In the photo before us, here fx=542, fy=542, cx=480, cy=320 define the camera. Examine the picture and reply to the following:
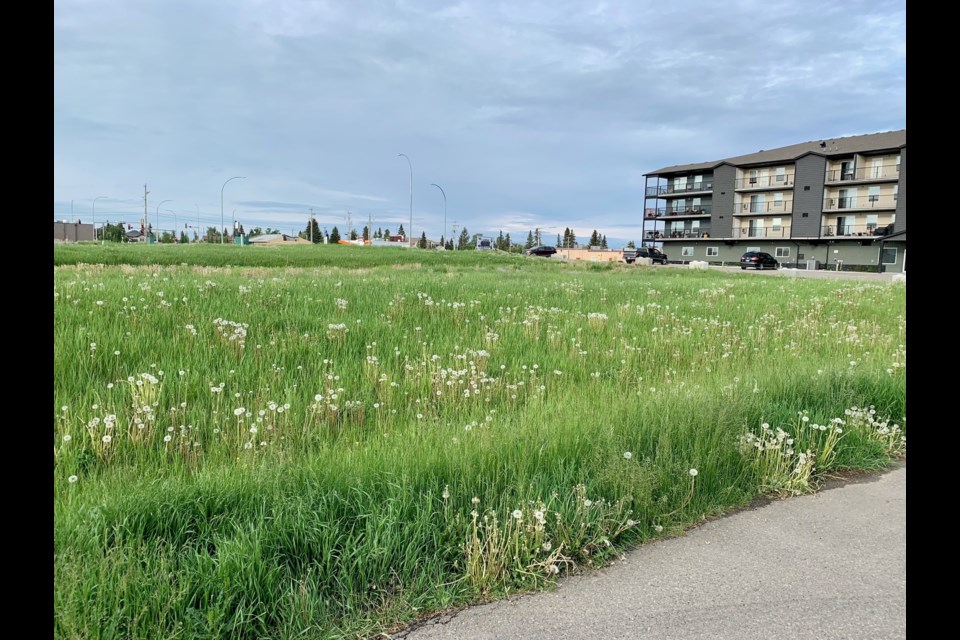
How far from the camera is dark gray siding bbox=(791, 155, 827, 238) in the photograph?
220 ft

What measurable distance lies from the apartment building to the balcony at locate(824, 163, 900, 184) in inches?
3.9

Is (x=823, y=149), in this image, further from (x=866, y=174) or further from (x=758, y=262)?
(x=758, y=262)

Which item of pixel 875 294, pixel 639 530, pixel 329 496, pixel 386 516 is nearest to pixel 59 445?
pixel 329 496

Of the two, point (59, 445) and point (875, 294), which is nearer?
point (59, 445)

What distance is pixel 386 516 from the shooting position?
9.27ft

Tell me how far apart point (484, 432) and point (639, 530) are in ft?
4.21

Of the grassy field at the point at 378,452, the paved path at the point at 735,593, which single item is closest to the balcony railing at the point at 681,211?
the grassy field at the point at 378,452

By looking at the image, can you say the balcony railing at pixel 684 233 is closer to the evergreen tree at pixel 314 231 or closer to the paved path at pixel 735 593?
the evergreen tree at pixel 314 231

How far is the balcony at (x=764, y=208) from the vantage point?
2776 inches

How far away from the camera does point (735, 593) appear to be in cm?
257

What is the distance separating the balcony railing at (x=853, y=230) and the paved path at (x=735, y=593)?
71.1 m

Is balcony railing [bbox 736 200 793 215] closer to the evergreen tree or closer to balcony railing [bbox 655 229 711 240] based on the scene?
balcony railing [bbox 655 229 711 240]

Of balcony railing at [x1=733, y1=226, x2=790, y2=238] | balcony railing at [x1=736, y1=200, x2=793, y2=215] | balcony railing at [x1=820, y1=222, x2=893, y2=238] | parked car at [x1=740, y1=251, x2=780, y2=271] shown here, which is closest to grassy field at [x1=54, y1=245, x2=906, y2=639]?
parked car at [x1=740, y1=251, x2=780, y2=271]
